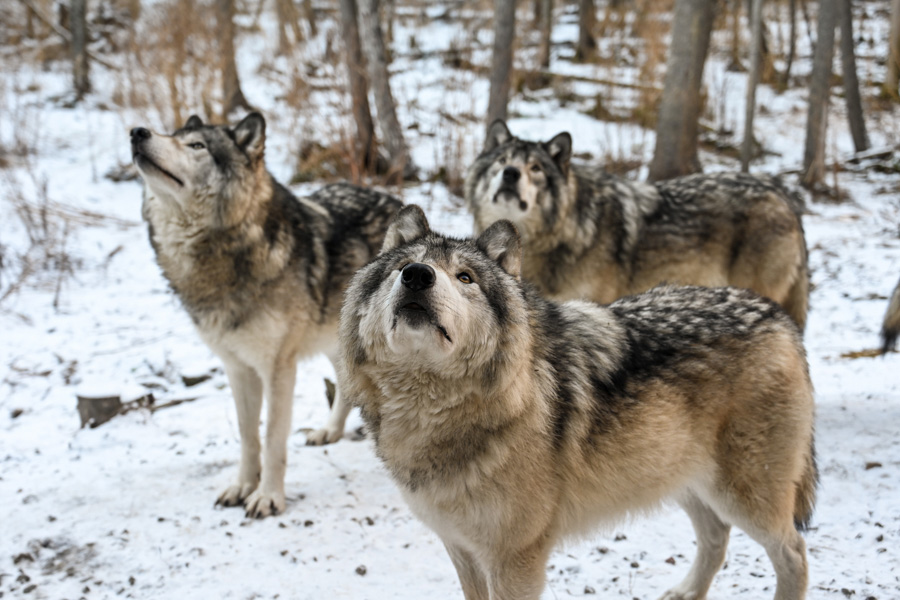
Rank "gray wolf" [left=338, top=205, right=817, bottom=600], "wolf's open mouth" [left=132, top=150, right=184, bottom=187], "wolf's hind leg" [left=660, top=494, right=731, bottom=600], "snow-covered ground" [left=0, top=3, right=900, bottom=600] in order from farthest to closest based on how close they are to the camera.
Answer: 1. "wolf's open mouth" [left=132, top=150, right=184, bottom=187]
2. "snow-covered ground" [left=0, top=3, right=900, bottom=600]
3. "wolf's hind leg" [left=660, top=494, right=731, bottom=600]
4. "gray wolf" [left=338, top=205, right=817, bottom=600]

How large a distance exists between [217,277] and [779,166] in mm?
12601

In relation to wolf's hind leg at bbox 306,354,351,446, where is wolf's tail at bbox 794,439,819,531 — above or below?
above

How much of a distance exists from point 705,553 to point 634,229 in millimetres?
3065

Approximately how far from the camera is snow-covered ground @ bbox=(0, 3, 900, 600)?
3590 mm

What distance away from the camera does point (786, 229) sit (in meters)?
5.57

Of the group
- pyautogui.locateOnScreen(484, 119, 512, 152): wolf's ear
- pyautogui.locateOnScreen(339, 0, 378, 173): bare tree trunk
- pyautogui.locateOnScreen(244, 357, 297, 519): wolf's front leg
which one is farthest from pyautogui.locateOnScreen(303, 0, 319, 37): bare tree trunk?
pyautogui.locateOnScreen(244, 357, 297, 519): wolf's front leg

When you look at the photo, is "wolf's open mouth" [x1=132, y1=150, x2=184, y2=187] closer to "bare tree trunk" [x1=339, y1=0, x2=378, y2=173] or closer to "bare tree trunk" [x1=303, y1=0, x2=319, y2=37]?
"bare tree trunk" [x1=339, y1=0, x2=378, y2=173]

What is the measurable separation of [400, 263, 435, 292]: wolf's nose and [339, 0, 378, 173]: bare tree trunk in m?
7.76

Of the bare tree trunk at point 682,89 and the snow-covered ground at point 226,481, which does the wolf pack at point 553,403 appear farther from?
the bare tree trunk at point 682,89

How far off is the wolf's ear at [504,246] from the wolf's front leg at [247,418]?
246cm

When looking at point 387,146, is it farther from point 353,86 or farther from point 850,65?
point 850,65

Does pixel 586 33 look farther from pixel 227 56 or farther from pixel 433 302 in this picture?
pixel 433 302

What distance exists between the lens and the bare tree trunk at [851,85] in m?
13.6

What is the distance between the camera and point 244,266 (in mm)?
4367
